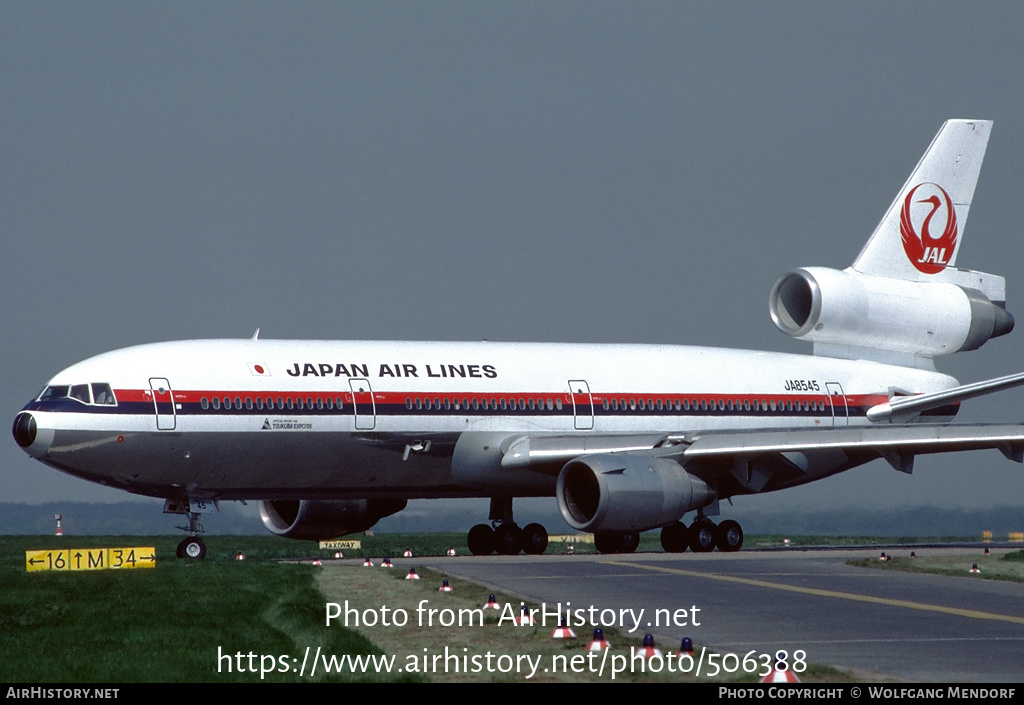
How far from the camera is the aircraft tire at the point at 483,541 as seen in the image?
36.0 m

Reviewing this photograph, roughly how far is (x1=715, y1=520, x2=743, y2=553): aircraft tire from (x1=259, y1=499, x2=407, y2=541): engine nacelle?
7.24 metres

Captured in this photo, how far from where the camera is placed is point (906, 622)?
53.1 feet

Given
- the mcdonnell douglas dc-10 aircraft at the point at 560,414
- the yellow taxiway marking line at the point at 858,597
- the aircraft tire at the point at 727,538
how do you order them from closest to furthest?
1. the yellow taxiway marking line at the point at 858,597
2. the mcdonnell douglas dc-10 aircraft at the point at 560,414
3. the aircraft tire at the point at 727,538

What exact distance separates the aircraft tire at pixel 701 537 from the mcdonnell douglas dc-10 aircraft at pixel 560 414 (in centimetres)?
5

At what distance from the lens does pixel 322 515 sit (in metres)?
35.5

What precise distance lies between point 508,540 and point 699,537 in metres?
4.68

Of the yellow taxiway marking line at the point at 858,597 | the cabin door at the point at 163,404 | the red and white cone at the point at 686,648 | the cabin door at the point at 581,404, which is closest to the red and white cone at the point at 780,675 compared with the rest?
the red and white cone at the point at 686,648

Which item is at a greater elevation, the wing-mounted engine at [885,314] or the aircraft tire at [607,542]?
the wing-mounted engine at [885,314]

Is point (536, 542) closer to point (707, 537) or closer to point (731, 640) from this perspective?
point (707, 537)

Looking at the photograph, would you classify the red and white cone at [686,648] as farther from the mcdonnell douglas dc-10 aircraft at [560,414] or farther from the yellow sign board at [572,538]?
the yellow sign board at [572,538]

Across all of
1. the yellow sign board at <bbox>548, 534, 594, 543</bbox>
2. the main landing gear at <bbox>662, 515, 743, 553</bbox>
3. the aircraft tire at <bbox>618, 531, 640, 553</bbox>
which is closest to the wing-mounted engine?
the main landing gear at <bbox>662, 515, 743, 553</bbox>

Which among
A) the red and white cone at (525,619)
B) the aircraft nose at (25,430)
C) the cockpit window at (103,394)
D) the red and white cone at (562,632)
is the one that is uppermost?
the cockpit window at (103,394)
